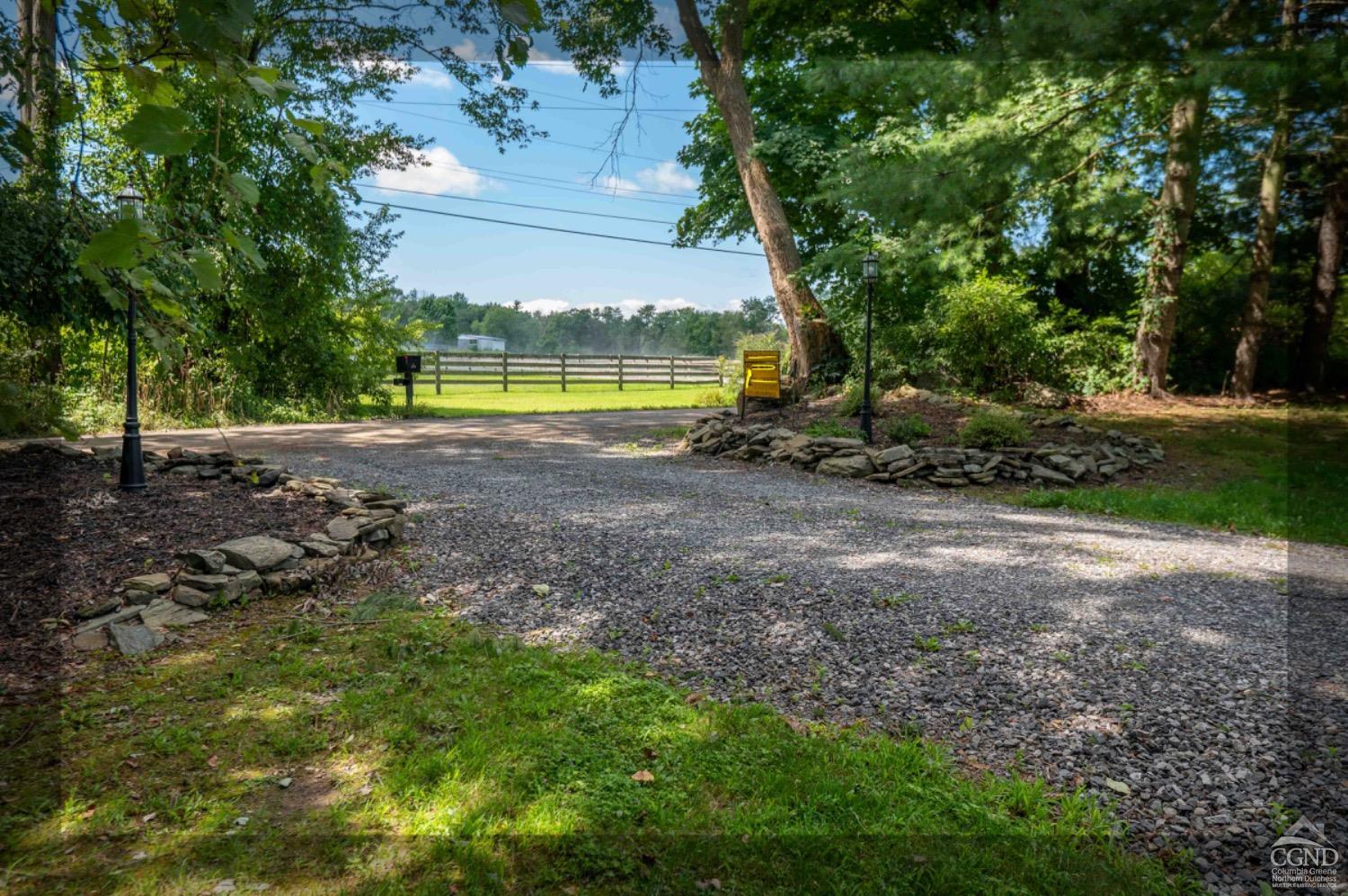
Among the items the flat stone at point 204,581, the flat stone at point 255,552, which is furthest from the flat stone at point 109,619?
the flat stone at point 255,552

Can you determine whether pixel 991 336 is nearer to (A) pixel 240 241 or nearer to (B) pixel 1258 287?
(B) pixel 1258 287

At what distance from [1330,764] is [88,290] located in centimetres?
1088

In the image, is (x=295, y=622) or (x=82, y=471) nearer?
(x=295, y=622)

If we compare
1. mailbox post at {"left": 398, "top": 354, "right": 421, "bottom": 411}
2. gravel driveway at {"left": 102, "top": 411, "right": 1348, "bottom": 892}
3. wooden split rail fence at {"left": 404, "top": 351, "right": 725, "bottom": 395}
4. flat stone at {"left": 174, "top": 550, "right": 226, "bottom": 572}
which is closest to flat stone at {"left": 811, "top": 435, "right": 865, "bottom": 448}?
gravel driveway at {"left": 102, "top": 411, "right": 1348, "bottom": 892}

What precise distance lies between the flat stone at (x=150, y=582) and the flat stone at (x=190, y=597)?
0.24 feet

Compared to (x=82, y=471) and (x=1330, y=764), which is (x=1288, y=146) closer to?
(x=1330, y=764)

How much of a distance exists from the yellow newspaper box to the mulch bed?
23.6ft

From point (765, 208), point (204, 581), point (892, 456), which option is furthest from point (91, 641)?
point (765, 208)

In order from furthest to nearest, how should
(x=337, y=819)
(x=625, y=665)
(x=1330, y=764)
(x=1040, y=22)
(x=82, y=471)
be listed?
1. (x=1040, y=22)
2. (x=82, y=471)
3. (x=625, y=665)
4. (x=1330, y=764)
5. (x=337, y=819)

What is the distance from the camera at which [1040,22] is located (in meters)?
6.83

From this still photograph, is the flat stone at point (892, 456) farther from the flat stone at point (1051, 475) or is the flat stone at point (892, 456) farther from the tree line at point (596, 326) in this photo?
the tree line at point (596, 326)

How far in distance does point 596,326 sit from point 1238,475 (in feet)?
244

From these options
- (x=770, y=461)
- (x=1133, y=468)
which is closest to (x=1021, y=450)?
(x=1133, y=468)

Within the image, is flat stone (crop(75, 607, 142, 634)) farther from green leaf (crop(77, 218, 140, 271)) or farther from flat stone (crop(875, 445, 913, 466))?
flat stone (crop(875, 445, 913, 466))
